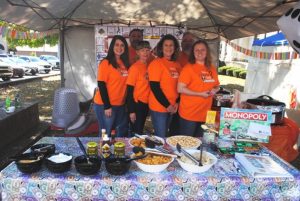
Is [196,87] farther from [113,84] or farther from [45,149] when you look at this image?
[45,149]

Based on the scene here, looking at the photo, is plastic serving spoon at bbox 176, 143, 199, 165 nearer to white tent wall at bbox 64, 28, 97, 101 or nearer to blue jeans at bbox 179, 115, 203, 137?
blue jeans at bbox 179, 115, 203, 137

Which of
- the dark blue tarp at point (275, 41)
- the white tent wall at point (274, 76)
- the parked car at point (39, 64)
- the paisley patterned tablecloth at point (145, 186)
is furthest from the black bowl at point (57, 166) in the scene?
the parked car at point (39, 64)

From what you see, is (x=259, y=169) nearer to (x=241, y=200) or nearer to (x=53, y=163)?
(x=241, y=200)

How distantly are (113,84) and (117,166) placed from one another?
5.23ft

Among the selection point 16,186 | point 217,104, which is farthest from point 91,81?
point 16,186

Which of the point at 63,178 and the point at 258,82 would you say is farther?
the point at 258,82

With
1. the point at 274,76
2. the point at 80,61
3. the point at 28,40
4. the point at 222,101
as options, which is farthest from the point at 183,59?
the point at 28,40

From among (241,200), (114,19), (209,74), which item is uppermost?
(114,19)

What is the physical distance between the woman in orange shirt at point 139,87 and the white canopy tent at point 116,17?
1.74 metres

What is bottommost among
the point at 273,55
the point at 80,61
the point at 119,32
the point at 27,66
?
the point at 27,66

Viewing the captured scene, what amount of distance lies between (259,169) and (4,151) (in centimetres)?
324

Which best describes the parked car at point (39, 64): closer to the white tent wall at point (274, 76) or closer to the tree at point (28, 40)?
the tree at point (28, 40)

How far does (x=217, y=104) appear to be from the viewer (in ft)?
12.0

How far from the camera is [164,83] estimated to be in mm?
2982
